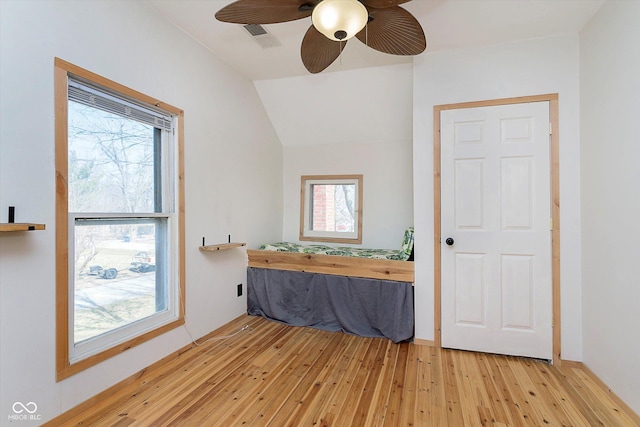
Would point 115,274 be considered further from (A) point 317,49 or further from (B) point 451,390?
(B) point 451,390

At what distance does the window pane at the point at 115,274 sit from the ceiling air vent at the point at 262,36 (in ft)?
5.40

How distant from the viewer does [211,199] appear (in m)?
2.86

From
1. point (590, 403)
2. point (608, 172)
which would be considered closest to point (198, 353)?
point (590, 403)

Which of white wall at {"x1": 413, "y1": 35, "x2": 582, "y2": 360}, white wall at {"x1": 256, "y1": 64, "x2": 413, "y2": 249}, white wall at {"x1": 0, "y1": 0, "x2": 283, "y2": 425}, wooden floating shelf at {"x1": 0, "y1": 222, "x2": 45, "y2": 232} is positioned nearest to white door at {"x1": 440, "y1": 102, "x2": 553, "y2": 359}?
white wall at {"x1": 413, "y1": 35, "x2": 582, "y2": 360}

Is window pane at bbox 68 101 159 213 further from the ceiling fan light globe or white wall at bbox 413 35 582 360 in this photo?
white wall at bbox 413 35 582 360

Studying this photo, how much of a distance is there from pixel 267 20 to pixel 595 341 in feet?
9.87

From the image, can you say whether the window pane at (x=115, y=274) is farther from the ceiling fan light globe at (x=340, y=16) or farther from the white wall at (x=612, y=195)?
the white wall at (x=612, y=195)

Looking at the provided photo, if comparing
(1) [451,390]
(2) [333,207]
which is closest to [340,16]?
(1) [451,390]

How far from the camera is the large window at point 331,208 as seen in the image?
4.01 m

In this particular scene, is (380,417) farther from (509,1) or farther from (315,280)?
(509,1)

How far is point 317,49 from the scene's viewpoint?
1957 mm

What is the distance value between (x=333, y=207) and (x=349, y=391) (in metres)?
2.44

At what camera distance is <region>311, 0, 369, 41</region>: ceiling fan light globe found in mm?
1347

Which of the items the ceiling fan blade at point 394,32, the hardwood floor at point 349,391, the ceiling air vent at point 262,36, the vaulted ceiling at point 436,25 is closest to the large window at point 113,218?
the hardwood floor at point 349,391
